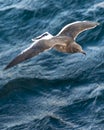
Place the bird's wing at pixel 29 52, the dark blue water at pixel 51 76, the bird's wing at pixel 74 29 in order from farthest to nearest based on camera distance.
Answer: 1. the dark blue water at pixel 51 76
2. the bird's wing at pixel 74 29
3. the bird's wing at pixel 29 52

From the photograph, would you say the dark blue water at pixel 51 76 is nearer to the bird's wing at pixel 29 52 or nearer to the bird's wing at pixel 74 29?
the bird's wing at pixel 74 29

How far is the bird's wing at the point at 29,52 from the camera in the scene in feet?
30.9

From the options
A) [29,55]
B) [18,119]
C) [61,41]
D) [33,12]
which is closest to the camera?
[29,55]

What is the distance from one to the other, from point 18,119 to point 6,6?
7650 mm

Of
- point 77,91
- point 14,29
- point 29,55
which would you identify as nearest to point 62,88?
point 77,91

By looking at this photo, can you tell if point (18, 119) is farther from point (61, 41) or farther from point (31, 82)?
point (61, 41)

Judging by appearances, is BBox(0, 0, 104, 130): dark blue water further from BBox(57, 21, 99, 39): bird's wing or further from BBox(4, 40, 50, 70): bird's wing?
BBox(4, 40, 50, 70): bird's wing

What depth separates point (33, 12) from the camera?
17109mm

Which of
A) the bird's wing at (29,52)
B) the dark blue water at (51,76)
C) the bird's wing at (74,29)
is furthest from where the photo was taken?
A: the dark blue water at (51,76)

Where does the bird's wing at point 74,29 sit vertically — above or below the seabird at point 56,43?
above

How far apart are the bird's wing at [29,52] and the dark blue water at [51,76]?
2.57 meters

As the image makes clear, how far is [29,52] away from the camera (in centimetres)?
954

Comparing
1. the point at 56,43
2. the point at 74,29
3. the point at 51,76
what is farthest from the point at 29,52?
the point at 51,76

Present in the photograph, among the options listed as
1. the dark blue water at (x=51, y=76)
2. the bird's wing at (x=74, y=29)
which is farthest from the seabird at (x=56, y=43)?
the dark blue water at (x=51, y=76)
